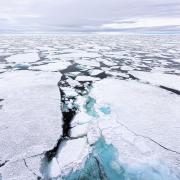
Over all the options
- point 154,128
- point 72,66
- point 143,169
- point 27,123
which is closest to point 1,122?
point 27,123

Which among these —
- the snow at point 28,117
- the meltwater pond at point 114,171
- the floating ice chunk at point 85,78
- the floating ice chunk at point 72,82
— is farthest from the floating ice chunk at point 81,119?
the floating ice chunk at point 85,78

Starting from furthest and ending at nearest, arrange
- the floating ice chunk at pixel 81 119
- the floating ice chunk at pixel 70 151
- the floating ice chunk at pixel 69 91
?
1. the floating ice chunk at pixel 69 91
2. the floating ice chunk at pixel 81 119
3. the floating ice chunk at pixel 70 151

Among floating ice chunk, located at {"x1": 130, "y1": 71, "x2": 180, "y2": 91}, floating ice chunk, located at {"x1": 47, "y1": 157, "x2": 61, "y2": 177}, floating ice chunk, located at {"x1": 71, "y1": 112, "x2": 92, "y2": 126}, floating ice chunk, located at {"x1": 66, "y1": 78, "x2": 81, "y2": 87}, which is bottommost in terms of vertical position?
floating ice chunk, located at {"x1": 130, "y1": 71, "x2": 180, "y2": 91}

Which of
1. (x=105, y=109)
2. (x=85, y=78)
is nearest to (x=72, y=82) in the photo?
(x=85, y=78)

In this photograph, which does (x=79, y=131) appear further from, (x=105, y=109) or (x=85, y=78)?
(x=85, y=78)

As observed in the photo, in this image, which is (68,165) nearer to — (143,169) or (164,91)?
(143,169)

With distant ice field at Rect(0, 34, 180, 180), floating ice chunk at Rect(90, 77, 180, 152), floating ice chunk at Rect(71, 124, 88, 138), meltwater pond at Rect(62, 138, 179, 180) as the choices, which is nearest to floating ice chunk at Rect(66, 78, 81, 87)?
distant ice field at Rect(0, 34, 180, 180)

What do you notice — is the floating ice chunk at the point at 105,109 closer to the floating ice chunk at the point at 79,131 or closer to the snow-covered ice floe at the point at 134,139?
the snow-covered ice floe at the point at 134,139

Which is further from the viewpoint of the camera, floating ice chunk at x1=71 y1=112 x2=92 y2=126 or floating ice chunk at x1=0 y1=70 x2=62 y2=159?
floating ice chunk at x1=71 y1=112 x2=92 y2=126

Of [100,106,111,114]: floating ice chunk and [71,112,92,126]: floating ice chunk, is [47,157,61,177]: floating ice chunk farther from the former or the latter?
[100,106,111,114]: floating ice chunk

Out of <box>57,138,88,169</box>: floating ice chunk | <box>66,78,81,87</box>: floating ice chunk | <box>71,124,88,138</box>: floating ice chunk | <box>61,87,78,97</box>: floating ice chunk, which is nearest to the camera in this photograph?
<box>57,138,88,169</box>: floating ice chunk

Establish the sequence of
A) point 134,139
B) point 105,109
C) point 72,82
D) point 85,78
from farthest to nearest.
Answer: point 85,78
point 72,82
point 105,109
point 134,139
